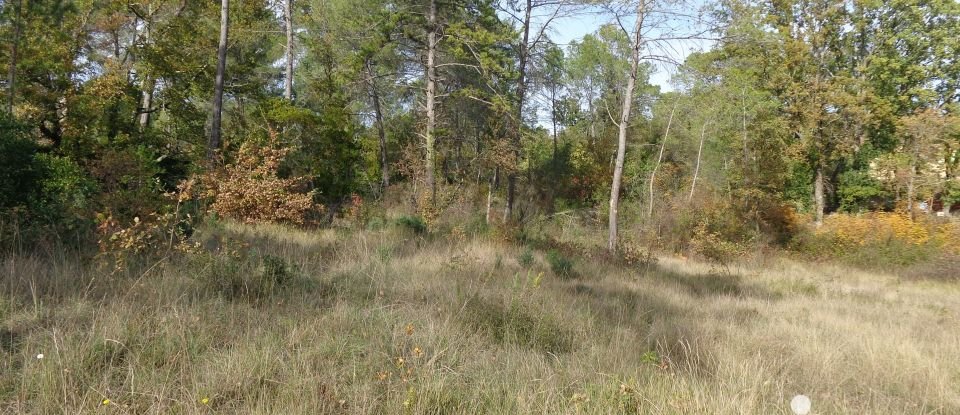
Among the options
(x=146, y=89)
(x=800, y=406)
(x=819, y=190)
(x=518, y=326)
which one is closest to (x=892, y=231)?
(x=819, y=190)

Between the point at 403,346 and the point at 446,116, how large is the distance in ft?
65.8

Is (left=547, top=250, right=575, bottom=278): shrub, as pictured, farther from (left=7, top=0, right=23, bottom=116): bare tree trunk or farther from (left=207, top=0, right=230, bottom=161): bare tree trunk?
(left=7, top=0, right=23, bottom=116): bare tree trunk

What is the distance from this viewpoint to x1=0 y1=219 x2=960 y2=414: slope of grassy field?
107 inches

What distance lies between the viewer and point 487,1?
1752 cm

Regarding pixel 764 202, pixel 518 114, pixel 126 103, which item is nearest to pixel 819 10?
pixel 764 202

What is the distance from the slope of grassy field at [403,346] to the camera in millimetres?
2721

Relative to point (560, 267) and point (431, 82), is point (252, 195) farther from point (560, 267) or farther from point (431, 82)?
point (431, 82)

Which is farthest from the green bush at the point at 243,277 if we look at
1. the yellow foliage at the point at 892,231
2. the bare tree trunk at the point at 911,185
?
the bare tree trunk at the point at 911,185

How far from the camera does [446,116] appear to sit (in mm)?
22812

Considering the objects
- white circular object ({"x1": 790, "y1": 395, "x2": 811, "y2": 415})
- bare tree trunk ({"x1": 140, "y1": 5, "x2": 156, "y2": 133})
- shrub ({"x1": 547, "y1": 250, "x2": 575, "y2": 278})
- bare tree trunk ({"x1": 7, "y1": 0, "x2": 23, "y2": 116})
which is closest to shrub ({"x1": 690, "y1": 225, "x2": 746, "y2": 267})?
shrub ({"x1": 547, "y1": 250, "x2": 575, "y2": 278})

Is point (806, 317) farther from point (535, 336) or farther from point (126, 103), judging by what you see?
point (126, 103)

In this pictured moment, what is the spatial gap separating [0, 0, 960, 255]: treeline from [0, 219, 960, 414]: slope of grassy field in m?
1.26

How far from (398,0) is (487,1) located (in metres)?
3.10

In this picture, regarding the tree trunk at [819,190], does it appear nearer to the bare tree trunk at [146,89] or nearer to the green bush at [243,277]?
the green bush at [243,277]
